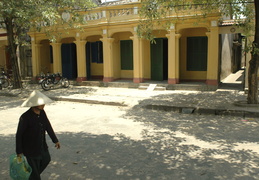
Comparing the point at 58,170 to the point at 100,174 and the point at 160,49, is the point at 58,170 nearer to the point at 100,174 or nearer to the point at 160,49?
the point at 100,174

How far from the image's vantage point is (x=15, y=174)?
3.33 meters

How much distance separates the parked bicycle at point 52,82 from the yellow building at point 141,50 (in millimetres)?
1272

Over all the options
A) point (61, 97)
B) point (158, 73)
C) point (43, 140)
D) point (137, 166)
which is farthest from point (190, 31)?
point (43, 140)

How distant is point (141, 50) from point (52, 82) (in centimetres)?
540

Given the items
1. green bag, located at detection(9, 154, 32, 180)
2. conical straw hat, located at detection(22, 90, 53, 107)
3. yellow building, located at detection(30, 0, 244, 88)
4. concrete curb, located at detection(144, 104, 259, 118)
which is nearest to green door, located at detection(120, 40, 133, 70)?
yellow building, located at detection(30, 0, 244, 88)

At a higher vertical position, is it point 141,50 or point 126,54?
point 141,50

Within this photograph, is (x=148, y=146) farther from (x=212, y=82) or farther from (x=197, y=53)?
(x=197, y=53)

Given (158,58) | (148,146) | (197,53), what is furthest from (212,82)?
(148,146)

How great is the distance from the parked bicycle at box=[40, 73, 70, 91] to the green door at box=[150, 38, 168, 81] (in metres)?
5.24

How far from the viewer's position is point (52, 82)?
15211 mm

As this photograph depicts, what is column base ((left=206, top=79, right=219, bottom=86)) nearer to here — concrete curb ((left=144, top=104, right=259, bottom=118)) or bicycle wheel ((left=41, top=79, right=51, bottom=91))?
concrete curb ((left=144, top=104, right=259, bottom=118))

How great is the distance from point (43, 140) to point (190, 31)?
1233cm

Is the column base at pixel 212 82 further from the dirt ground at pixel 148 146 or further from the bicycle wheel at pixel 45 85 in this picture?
the bicycle wheel at pixel 45 85

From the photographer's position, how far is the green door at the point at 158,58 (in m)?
15.0
